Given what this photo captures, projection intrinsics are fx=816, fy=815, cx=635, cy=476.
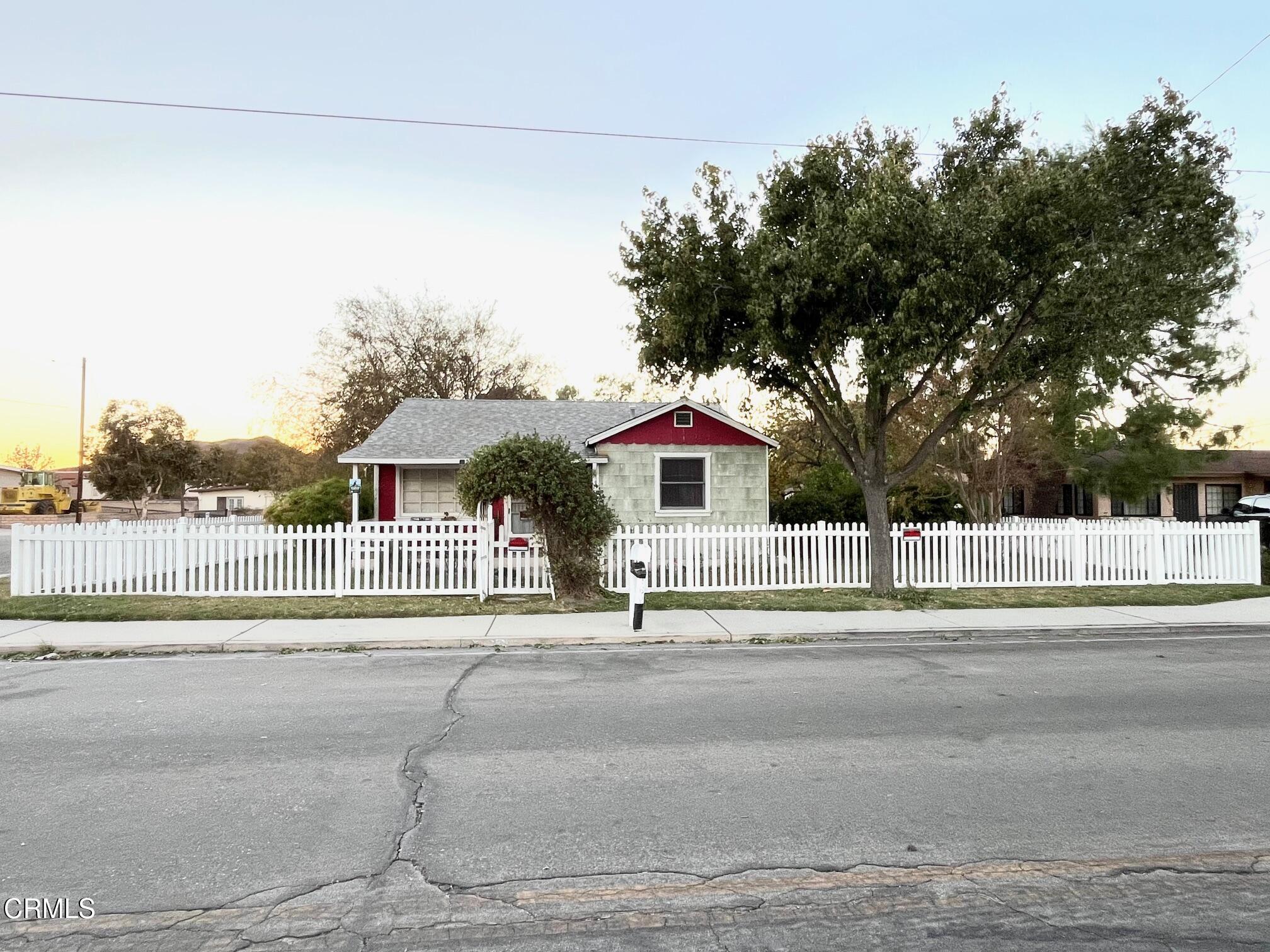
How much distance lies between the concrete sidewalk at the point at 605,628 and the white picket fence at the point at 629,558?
2119 millimetres

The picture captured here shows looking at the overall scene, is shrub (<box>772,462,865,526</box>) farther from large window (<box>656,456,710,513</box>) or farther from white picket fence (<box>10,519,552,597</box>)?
white picket fence (<box>10,519,552,597</box>)

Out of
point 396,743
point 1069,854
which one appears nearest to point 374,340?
point 396,743

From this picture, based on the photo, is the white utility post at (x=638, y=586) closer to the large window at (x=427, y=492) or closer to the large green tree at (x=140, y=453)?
the large window at (x=427, y=492)

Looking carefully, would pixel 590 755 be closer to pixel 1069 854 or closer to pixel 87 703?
pixel 1069 854

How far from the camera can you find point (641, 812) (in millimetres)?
4469

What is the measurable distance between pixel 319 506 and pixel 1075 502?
110 feet

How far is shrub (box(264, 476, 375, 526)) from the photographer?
23.6 m

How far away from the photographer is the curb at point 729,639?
9.53m

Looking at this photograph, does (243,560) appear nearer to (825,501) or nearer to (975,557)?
(975,557)

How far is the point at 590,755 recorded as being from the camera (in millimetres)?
5484

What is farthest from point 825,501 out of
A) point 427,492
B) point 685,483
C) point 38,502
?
point 38,502

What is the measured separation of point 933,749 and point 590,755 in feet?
7.64

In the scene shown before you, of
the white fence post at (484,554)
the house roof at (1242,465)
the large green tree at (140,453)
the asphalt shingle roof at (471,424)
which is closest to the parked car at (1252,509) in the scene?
the house roof at (1242,465)

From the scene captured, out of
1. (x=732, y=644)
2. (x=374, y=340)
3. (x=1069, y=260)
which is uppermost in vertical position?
(x=374, y=340)
